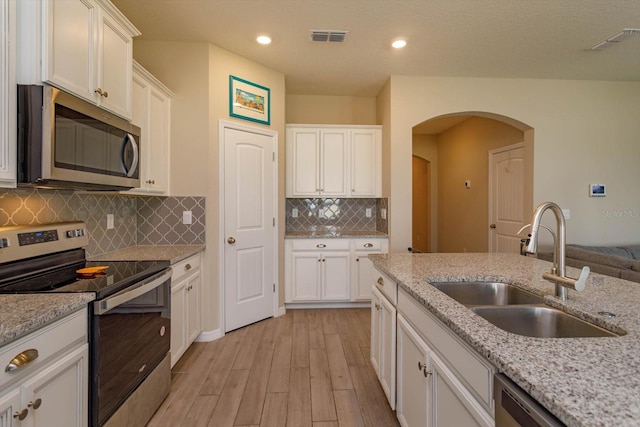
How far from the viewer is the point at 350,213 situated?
4301 mm

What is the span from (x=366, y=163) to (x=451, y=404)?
323cm

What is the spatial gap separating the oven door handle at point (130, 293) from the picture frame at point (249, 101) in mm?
1804

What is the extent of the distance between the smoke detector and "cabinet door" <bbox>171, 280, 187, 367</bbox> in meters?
4.34

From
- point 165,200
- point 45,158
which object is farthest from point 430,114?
point 45,158

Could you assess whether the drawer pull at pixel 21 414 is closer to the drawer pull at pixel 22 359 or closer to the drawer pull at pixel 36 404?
the drawer pull at pixel 36 404

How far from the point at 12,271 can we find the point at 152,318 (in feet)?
2.26

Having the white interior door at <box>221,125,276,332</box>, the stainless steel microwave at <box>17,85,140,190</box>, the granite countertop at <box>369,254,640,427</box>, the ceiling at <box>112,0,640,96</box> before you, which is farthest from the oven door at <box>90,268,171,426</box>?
the ceiling at <box>112,0,640,96</box>

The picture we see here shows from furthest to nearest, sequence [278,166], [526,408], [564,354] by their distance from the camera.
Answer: [278,166]
[564,354]
[526,408]

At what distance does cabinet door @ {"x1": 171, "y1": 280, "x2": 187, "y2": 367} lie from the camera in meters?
2.18

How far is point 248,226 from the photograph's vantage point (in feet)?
10.4

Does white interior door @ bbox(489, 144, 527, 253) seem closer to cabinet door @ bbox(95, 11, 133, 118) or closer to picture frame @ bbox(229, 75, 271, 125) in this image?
picture frame @ bbox(229, 75, 271, 125)

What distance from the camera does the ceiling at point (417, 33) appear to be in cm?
234

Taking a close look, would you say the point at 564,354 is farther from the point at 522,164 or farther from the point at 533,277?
the point at 522,164

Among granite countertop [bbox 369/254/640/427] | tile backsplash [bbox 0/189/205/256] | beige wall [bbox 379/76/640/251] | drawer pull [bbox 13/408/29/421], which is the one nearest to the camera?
granite countertop [bbox 369/254/640/427]
